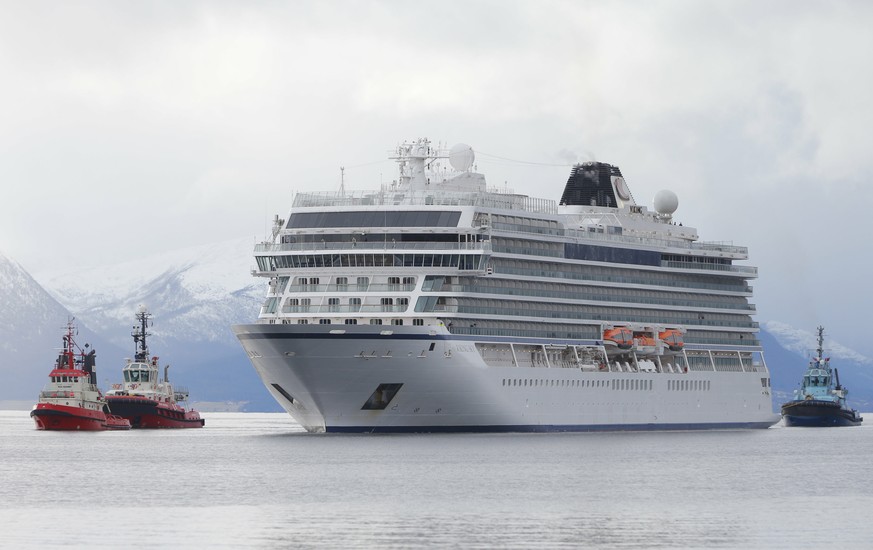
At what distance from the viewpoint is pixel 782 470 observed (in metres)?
84.9

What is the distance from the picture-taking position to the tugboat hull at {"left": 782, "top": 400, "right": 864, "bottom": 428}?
157125mm

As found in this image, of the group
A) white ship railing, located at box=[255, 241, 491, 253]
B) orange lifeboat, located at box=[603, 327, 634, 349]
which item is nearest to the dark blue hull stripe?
orange lifeboat, located at box=[603, 327, 634, 349]

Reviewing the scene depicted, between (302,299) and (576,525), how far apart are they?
47.9m

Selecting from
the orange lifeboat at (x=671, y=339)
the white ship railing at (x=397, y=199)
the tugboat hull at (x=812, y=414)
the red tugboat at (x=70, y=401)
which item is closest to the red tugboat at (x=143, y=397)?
the red tugboat at (x=70, y=401)

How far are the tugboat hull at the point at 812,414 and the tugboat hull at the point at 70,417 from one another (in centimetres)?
5913

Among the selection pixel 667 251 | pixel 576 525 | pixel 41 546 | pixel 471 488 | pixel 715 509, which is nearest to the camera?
pixel 41 546

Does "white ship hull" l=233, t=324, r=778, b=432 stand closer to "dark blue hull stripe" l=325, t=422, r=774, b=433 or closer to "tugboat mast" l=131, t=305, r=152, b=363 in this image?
"dark blue hull stripe" l=325, t=422, r=774, b=433

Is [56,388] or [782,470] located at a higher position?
[56,388]

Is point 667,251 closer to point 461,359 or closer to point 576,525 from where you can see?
point 461,359

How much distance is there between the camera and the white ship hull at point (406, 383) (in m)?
98.4

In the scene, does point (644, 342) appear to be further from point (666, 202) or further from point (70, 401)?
point (70, 401)

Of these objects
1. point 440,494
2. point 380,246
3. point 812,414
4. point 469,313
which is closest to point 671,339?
point 469,313

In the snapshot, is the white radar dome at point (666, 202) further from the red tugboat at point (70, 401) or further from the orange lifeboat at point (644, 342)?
the red tugboat at point (70, 401)

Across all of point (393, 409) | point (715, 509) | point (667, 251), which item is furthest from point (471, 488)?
point (667, 251)
